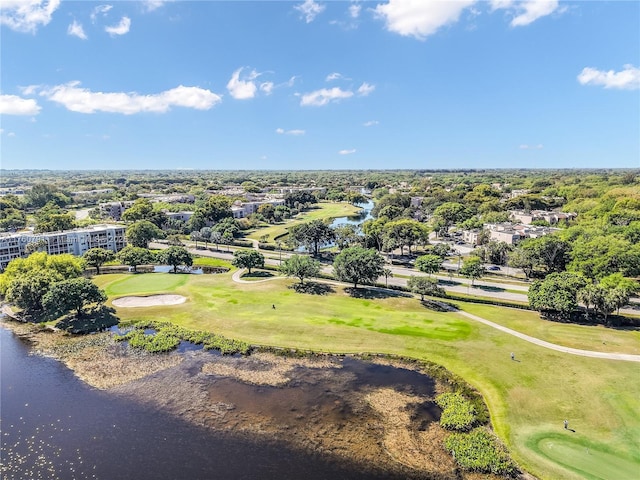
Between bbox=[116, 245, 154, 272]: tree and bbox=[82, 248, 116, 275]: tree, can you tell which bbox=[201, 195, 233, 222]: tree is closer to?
bbox=[116, 245, 154, 272]: tree

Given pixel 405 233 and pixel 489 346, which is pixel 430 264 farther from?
pixel 489 346

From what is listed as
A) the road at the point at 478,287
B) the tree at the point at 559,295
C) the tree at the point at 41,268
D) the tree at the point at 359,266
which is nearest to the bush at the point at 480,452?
the tree at the point at 559,295

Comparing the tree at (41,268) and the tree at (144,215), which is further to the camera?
the tree at (144,215)

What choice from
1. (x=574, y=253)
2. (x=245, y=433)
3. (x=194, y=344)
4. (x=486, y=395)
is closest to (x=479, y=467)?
(x=486, y=395)

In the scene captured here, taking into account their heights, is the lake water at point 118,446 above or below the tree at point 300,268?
below

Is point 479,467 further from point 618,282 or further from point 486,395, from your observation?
point 618,282

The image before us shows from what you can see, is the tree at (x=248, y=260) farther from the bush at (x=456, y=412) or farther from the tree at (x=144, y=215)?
the tree at (x=144, y=215)

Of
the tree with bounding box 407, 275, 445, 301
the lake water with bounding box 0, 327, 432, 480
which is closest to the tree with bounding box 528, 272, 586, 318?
the tree with bounding box 407, 275, 445, 301

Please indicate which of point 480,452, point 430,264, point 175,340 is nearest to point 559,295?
point 430,264
